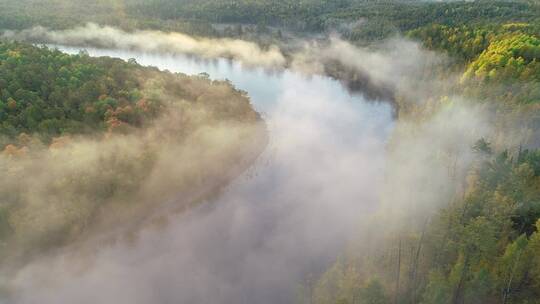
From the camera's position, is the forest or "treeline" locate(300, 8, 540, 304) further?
the forest

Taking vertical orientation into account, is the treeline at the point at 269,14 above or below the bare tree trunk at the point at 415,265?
above

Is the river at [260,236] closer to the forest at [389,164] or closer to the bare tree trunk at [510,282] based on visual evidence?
the forest at [389,164]

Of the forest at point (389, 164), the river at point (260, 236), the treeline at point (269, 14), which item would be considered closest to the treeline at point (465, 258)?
the forest at point (389, 164)

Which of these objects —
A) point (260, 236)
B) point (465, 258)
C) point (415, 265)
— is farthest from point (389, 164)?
point (465, 258)

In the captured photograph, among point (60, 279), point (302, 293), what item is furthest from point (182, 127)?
point (302, 293)


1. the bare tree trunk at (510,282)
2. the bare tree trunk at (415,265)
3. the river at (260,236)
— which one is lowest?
the river at (260,236)

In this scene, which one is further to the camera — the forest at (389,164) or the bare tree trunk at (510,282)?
the forest at (389,164)

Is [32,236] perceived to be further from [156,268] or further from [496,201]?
[496,201]

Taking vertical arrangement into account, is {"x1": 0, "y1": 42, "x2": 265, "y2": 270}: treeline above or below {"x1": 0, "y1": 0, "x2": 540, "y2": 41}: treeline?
below

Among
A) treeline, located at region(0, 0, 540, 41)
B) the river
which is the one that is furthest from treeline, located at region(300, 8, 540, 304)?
treeline, located at region(0, 0, 540, 41)

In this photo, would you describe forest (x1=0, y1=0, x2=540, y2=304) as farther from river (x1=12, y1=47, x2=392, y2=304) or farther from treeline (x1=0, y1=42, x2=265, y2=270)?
river (x1=12, y1=47, x2=392, y2=304)
